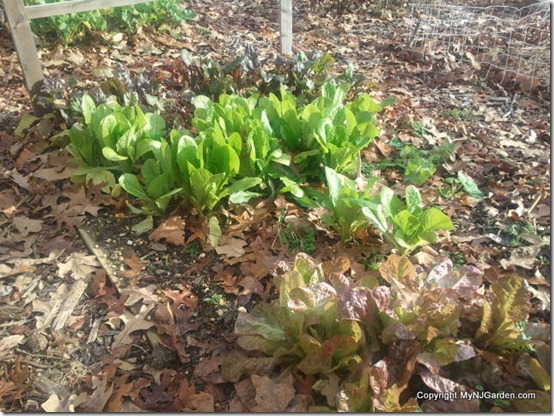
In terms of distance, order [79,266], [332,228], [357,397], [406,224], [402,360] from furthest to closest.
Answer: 1. [332,228]
2. [79,266]
3. [406,224]
4. [402,360]
5. [357,397]

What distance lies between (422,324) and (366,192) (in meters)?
0.95

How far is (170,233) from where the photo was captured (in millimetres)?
2854

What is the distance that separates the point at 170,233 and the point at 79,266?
0.52m

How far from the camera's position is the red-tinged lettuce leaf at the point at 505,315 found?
6.80 feet

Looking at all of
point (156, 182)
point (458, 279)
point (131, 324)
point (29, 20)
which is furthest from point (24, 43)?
point (458, 279)

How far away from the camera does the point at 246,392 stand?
6.95ft

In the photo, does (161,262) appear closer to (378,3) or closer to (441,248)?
(441,248)

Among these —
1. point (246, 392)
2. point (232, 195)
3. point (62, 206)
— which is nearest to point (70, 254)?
point (62, 206)

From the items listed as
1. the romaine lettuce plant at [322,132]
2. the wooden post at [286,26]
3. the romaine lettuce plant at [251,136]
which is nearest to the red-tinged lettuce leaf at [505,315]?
the romaine lettuce plant at [322,132]

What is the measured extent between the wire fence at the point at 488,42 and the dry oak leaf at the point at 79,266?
155 inches

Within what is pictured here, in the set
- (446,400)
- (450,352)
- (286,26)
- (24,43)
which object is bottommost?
(446,400)

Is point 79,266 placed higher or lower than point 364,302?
lower

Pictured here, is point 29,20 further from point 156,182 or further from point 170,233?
point 170,233

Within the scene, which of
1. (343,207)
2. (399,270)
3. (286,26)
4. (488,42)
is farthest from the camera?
(488,42)
